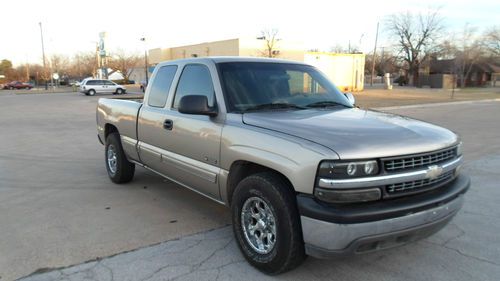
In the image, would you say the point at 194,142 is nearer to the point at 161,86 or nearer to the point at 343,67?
the point at 161,86

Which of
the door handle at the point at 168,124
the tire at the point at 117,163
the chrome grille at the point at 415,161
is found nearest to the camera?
the chrome grille at the point at 415,161

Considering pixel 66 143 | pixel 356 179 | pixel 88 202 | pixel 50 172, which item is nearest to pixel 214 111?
pixel 356 179

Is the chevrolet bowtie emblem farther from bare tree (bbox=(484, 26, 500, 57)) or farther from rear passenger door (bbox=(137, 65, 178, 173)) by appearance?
bare tree (bbox=(484, 26, 500, 57))

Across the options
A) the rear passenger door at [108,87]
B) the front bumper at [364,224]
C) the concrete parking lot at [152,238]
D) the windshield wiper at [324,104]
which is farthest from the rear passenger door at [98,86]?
the front bumper at [364,224]

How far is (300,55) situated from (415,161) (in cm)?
4718

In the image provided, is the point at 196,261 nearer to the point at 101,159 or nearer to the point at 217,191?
the point at 217,191

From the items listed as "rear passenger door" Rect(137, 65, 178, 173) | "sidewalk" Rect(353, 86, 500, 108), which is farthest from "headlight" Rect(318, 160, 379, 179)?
"sidewalk" Rect(353, 86, 500, 108)

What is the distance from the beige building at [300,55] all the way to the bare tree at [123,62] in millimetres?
24332

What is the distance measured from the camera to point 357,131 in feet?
10.7

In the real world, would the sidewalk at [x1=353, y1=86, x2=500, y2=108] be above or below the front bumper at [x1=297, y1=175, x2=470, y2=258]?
below

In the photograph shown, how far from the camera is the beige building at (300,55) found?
4278 centimetres

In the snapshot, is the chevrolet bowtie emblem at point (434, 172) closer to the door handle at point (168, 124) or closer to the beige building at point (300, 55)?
the door handle at point (168, 124)

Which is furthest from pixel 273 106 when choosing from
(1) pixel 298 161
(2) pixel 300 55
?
(2) pixel 300 55

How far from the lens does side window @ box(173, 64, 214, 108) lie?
4.33 metres
